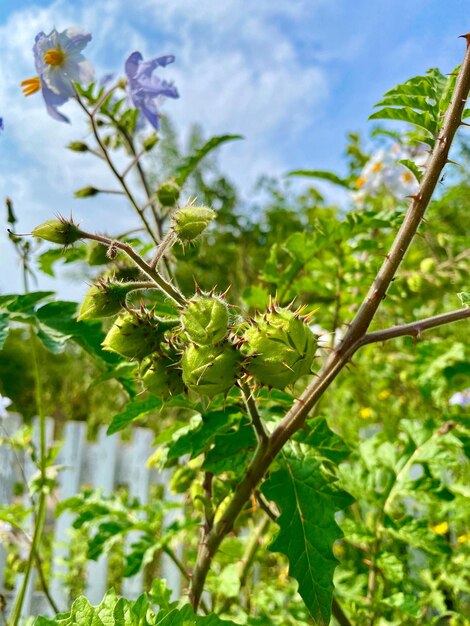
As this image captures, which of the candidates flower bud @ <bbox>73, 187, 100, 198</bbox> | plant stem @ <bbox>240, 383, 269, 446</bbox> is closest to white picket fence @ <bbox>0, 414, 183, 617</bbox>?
flower bud @ <bbox>73, 187, 100, 198</bbox>

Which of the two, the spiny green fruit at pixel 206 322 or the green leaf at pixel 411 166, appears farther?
the green leaf at pixel 411 166

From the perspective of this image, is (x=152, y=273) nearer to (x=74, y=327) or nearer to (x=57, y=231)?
(x=57, y=231)

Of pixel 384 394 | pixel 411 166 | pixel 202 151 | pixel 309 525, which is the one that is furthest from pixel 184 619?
pixel 384 394

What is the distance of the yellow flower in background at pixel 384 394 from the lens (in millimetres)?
3222

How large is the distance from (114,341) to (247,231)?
15.4 ft

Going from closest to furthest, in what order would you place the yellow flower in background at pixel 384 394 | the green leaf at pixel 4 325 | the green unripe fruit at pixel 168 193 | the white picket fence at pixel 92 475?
1. the green leaf at pixel 4 325
2. the green unripe fruit at pixel 168 193
3. the yellow flower in background at pixel 384 394
4. the white picket fence at pixel 92 475

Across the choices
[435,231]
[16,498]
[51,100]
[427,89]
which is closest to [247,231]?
[435,231]

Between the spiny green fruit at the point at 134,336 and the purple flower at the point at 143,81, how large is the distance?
0.89m

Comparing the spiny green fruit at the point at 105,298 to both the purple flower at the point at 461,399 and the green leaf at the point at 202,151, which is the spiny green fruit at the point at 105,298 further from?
the purple flower at the point at 461,399

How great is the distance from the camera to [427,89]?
936mm

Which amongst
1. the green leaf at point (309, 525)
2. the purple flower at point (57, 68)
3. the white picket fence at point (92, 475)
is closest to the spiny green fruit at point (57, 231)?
the green leaf at point (309, 525)

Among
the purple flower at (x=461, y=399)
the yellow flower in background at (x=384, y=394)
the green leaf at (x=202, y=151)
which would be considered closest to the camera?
the green leaf at (x=202, y=151)

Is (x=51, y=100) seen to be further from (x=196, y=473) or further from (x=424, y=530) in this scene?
(x=424, y=530)

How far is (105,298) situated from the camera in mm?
903
